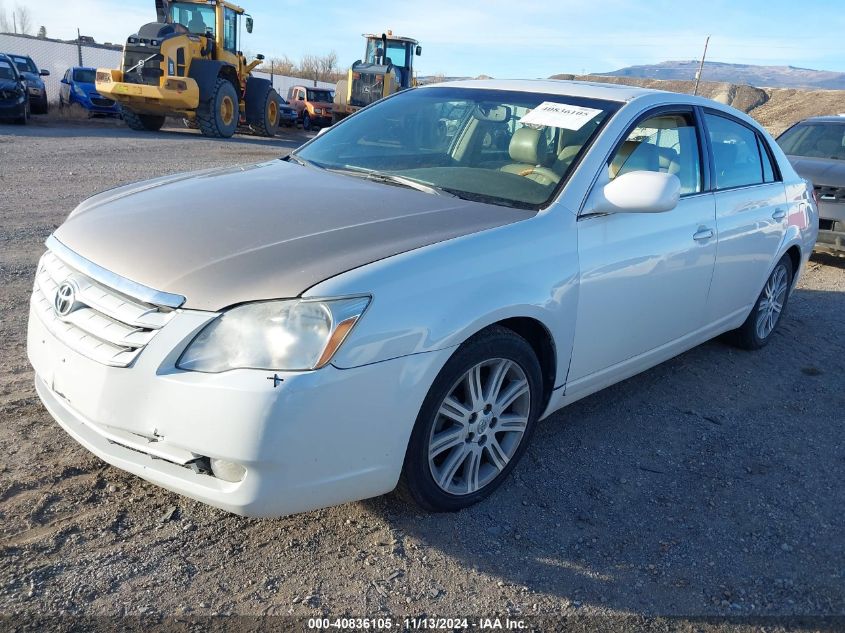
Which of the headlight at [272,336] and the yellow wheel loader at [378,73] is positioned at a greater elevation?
the yellow wheel loader at [378,73]

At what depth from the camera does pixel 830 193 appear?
790 cm

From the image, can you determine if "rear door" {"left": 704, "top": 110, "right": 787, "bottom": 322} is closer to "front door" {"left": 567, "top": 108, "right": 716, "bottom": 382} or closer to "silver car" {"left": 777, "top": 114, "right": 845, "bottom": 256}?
"front door" {"left": 567, "top": 108, "right": 716, "bottom": 382}

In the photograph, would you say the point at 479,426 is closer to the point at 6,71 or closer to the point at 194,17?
the point at 194,17

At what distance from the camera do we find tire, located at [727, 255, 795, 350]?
507 cm

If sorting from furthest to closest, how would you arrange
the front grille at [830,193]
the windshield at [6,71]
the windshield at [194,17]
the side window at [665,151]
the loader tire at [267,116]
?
the loader tire at [267,116]
the windshield at [194,17]
the windshield at [6,71]
the front grille at [830,193]
the side window at [665,151]

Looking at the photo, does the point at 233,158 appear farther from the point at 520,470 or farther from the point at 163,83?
the point at 520,470

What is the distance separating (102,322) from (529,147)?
6.76 feet

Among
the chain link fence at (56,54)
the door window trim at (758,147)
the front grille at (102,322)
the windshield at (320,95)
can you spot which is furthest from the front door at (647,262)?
the chain link fence at (56,54)

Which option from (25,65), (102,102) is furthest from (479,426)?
(25,65)

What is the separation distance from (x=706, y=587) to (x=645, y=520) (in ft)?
1.37

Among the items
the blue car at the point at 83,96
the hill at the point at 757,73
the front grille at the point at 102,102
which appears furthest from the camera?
the hill at the point at 757,73

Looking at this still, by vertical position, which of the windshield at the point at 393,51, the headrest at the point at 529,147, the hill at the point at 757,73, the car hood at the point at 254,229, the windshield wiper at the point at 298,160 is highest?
the hill at the point at 757,73

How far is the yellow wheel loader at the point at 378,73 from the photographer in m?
23.2

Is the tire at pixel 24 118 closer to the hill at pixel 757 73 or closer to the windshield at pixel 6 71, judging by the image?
the windshield at pixel 6 71
